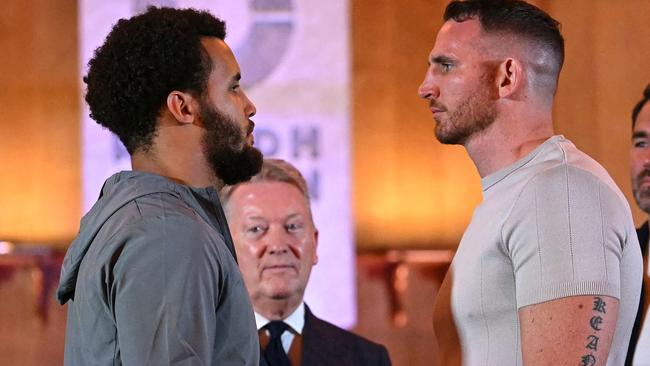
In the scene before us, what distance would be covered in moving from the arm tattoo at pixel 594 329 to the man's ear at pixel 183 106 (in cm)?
69

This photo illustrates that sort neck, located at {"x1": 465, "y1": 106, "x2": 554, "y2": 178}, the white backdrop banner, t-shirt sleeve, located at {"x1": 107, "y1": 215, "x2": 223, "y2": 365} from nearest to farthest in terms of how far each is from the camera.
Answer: t-shirt sleeve, located at {"x1": 107, "y1": 215, "x2": 223, "y2": 365} < neck, located at {"x1": 465, "y1": 106, "x2": 554, "y2": 178} < the white backdrop banner

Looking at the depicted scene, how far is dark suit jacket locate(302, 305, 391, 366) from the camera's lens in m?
2.60

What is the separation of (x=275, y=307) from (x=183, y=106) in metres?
1.05

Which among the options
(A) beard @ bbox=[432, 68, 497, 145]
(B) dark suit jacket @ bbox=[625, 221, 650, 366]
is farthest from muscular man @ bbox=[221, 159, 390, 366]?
(A) beard @ bbox=[432, 68, 497, 145]

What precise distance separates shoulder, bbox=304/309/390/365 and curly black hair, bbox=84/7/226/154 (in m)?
1.09

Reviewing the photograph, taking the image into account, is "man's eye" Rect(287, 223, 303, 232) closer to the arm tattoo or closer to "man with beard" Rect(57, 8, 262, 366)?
"man with beard" Rect(57, 8, 262, 366)

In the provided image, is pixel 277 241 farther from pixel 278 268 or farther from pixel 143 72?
pixel 143 72

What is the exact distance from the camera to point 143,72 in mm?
1632

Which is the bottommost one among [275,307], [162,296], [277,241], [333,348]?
[333,348]

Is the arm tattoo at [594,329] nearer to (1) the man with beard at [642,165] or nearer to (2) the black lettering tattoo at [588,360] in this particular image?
(2) the black lettering tattoo at [588,360]

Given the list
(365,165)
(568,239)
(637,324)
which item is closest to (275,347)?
(637,324)

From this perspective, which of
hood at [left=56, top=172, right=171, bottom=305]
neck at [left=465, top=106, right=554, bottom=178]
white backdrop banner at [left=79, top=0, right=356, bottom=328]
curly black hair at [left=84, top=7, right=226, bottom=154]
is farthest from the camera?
white backdrop banner at [left=79, top=0, right=356, bottom=328]

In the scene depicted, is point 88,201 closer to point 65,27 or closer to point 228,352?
point 65,27

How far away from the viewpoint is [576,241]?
62.6 inches
